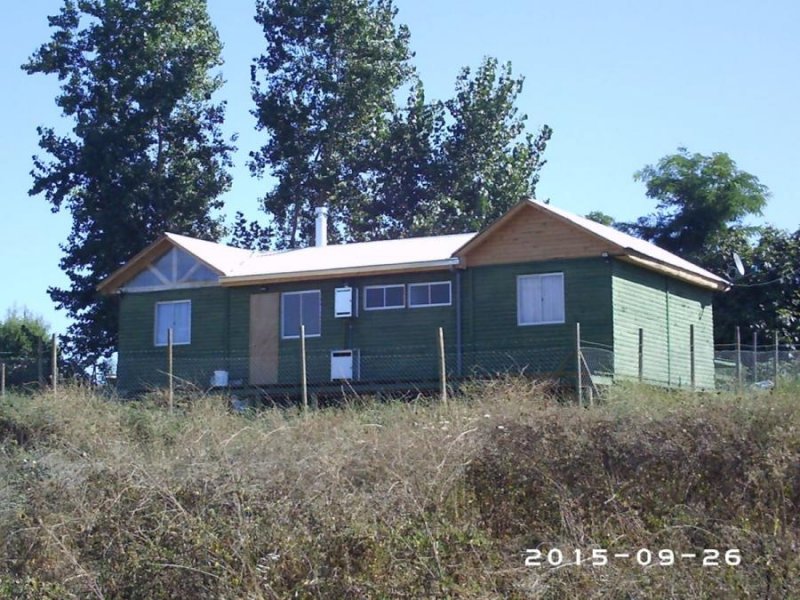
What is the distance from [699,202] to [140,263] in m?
22.2

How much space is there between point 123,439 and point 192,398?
227 cm

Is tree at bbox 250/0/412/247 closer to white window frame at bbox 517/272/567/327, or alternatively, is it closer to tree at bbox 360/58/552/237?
tree at bbox 360/58/552/237

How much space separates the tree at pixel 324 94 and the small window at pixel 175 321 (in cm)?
1227

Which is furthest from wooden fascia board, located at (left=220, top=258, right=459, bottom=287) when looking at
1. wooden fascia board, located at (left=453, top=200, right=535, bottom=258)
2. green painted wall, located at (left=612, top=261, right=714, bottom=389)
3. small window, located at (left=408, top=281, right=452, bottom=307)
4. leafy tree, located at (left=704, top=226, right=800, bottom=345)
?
leafy tree, located at (left=704, top=226, right=800, bottom=345)

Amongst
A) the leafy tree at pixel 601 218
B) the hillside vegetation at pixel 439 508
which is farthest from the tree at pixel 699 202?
the hillside vegetation at pixel 439 508

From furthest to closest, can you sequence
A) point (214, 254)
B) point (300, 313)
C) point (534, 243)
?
point (214, 254), point (300, 313), point (534, 243)

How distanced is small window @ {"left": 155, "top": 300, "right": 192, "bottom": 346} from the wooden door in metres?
1.73

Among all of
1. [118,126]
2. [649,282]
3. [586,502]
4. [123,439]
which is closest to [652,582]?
[586,502]

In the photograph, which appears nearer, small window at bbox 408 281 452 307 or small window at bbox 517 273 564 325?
small window at bbox 517 273 564 325

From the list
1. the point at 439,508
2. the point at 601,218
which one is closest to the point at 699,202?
the point at 601,218

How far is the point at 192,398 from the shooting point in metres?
19.6

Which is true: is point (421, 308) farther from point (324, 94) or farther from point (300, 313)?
point (324, 94)

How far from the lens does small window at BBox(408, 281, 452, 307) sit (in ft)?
80.4

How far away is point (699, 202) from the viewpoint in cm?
4216
